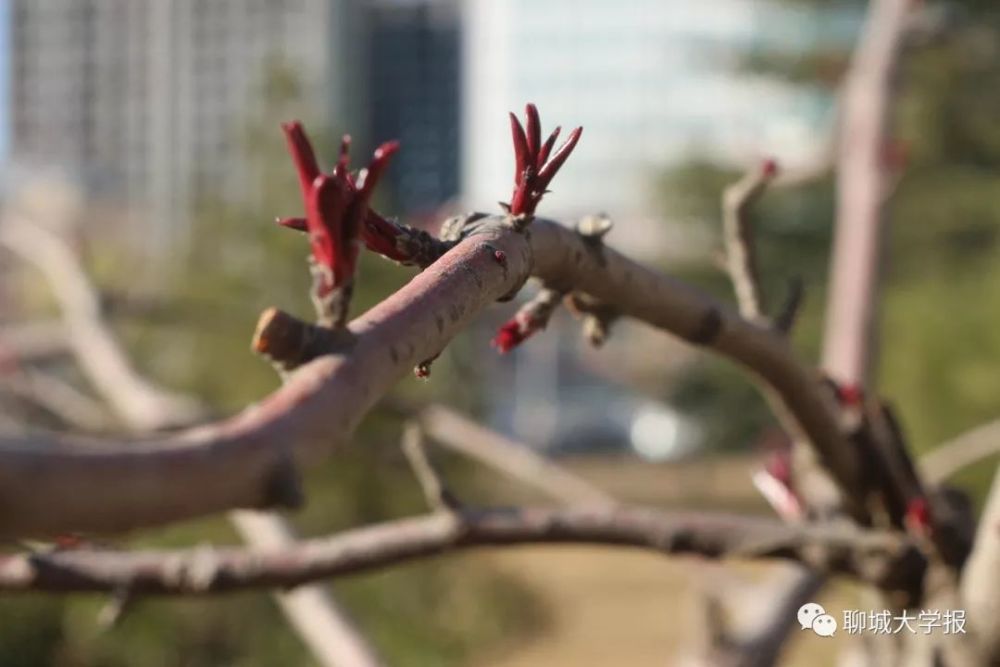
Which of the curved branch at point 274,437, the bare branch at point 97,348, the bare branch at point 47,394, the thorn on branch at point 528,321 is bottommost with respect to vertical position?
the bare branch at point 47,394

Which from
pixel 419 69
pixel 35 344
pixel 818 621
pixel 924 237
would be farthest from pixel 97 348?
pixel 419 69

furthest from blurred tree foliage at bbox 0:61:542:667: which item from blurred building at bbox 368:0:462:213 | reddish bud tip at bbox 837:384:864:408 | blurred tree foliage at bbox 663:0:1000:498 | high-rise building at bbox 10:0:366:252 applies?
blurred building at bbox 368:0:462:213

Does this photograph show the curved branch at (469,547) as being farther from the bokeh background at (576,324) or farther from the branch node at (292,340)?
the branch node at (292,340)

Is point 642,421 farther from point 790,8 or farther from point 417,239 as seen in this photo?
point 417,239

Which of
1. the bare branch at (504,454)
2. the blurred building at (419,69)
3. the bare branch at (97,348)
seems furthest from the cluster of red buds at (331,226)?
the blurred building at (419,69)

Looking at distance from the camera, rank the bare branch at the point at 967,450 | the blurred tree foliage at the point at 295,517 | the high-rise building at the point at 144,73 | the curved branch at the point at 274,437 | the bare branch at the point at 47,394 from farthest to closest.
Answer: the high-rise building at the point at 144,73 → the blurred tree foliage at the point at 295,517 → the bare branch at the point at 47,394 → the bare branch at the point at 967,450 → the curved branch at the point at 274,437

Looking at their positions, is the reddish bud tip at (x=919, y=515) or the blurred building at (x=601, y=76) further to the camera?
the blurred building at (x=601, y=76)

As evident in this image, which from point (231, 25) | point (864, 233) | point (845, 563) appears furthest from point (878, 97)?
point (231, 25)
